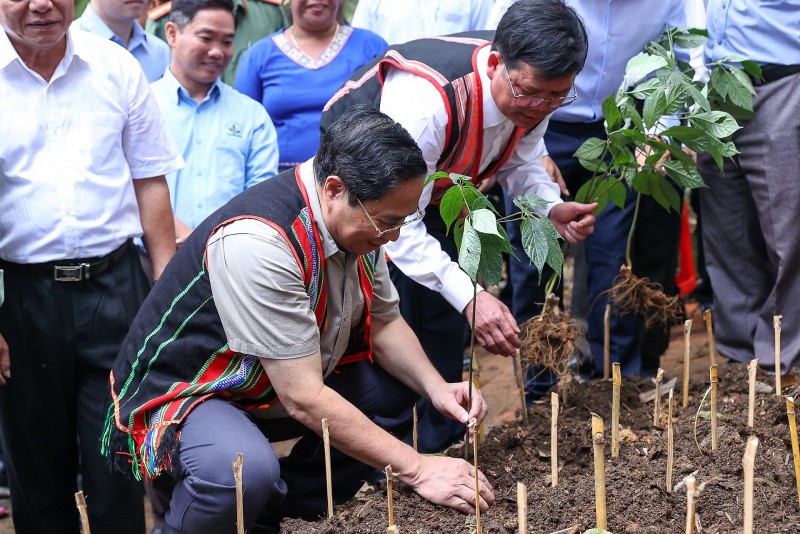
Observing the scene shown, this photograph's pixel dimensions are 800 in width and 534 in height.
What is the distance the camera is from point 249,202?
2.60 m

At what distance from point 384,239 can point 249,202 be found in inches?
14.6

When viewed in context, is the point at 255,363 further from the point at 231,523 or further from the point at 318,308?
the point at 231,523

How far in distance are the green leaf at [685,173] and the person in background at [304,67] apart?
1370 millimetres

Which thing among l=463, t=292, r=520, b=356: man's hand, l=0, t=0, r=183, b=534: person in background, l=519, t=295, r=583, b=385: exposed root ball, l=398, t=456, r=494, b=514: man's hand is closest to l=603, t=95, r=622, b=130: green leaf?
l=519, t=295, r=583, b=385: exposed root ball

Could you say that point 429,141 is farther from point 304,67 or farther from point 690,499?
point 690,499

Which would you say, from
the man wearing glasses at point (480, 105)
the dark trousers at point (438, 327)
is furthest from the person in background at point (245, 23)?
the dark trousers at point (438, 327)

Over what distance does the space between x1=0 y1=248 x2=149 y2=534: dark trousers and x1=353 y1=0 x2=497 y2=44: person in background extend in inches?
66.4

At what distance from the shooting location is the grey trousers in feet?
12.0

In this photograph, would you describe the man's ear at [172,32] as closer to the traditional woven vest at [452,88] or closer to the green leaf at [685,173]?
the traditional woven vest at [452,88]

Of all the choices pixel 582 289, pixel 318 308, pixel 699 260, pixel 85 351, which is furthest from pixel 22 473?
pixel 699 260

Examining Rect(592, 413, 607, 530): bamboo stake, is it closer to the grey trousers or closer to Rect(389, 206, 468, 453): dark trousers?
Rect(389, 206, 468, 453): dark trousers

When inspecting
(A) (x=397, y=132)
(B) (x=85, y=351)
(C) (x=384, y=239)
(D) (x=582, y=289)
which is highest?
(A) (x=397, y=132)

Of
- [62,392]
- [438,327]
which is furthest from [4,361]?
[438,327]

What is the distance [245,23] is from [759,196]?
238 cm
